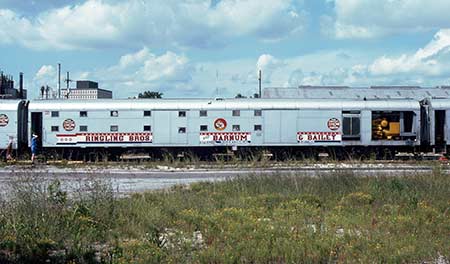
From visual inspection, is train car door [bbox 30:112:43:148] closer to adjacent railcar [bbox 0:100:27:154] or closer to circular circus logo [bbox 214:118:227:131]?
adjacent railcar [bbox 0:100:27:154]

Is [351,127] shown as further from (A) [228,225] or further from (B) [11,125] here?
(A) [228,225]

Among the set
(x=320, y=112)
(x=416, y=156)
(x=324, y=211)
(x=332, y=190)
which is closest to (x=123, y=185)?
(x=332, y=190)

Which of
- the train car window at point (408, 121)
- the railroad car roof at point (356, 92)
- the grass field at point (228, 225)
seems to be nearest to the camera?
the grass field at point (228, 225)

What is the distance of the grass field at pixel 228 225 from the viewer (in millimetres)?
8036

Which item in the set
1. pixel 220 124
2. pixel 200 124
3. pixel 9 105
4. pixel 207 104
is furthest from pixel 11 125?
pixel 220 124

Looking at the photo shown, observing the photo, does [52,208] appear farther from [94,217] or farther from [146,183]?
[146,183]

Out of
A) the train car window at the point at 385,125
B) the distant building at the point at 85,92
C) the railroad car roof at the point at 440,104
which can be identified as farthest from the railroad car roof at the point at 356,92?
the distant building at the point at 85,92

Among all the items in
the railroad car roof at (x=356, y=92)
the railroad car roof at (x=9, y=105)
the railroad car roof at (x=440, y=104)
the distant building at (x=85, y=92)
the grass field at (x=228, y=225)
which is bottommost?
the grass field at (x=228, y=225)

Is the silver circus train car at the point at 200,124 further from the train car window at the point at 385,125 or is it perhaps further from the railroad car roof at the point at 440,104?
the railroad car roof at the point at 440,104

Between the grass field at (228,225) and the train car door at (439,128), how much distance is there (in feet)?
68.6

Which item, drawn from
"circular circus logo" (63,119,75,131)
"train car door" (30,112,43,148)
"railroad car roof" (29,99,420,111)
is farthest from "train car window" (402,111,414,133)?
"train car door" (30,112,43,148)

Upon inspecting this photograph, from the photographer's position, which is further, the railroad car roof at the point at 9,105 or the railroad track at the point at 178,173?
the railroad car roof at the point at 9,105

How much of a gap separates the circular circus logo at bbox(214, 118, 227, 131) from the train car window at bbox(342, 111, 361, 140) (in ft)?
23.1

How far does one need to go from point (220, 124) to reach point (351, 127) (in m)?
7.76
